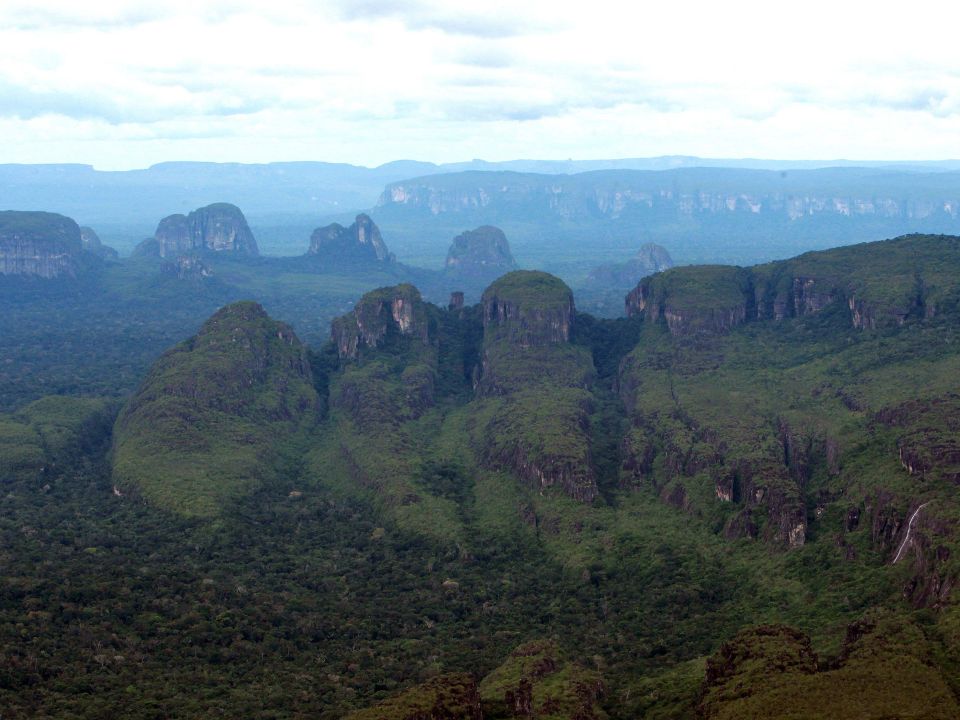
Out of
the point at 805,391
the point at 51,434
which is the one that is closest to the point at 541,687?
the point at 805,391

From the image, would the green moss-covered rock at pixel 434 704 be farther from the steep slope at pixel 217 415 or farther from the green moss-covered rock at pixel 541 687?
the steep slope at pixel 217 415

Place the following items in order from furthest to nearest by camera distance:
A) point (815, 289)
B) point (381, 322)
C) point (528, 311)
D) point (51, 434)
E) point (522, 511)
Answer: point (381, 322) → point (528, 311) → point (815, 289) → point (51, 434) → point (522, 511)

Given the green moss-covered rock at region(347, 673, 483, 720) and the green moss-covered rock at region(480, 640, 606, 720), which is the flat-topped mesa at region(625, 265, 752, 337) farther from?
the green moss-covered rock at region(347, 673, 483, 720)

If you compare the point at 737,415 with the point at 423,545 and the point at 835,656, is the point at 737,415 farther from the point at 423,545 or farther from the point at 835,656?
the point at 835,656

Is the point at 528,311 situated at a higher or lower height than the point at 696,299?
lower

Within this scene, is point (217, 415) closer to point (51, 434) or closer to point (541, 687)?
point (51, 434)

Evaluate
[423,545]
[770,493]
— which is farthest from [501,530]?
[770,493]
